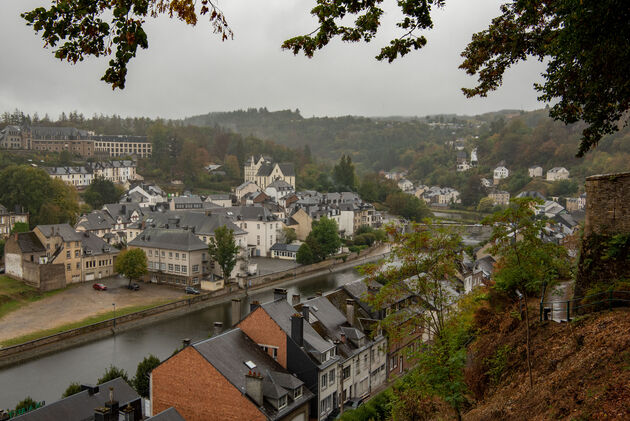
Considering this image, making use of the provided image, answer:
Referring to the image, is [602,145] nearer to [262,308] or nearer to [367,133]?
[262,308]

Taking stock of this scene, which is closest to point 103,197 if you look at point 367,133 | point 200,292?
point 200,292

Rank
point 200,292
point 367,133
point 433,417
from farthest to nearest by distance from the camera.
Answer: point 367,133 → point 200,292 → point 433,417

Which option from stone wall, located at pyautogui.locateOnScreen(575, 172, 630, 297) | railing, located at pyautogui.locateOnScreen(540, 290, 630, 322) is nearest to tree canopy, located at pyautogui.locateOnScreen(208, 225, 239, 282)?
railing, located at pyautogui.locateOnScreen(540, 290, 630, 322)

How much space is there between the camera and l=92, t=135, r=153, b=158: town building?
84688 millimetres

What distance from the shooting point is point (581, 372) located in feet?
20.9

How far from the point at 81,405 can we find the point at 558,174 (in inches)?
2875

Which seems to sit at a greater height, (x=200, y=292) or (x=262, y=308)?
(x=262, y=308)

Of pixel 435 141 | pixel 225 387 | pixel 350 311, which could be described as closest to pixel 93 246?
pixel 350 311

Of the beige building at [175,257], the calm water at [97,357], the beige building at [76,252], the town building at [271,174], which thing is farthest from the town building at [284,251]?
the town building at [271,174]

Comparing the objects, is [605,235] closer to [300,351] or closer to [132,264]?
[300,351]

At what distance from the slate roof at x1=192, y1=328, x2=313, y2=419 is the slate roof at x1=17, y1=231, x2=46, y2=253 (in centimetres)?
2419

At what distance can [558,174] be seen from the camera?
73.4 meters

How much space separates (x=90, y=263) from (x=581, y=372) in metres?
34.6

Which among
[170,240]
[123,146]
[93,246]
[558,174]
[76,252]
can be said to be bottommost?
[76,252]
